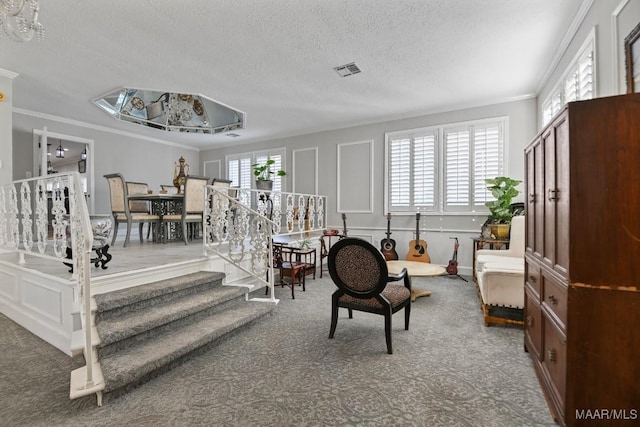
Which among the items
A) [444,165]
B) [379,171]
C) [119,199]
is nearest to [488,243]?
[444,165]

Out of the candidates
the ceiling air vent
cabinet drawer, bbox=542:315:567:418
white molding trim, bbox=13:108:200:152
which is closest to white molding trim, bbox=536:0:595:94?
the ceiling air vent

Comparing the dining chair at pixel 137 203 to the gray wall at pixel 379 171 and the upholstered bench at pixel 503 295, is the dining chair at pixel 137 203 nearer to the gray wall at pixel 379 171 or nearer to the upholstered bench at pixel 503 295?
the gray wall at pixel 379 171

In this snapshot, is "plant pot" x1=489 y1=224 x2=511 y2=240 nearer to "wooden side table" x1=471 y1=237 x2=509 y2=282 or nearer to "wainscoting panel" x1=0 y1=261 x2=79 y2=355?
"wooden side table" x1=471 y1=237 x2=509 y2=282

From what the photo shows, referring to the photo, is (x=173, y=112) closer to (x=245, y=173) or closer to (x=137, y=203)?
(x=137, y=203)

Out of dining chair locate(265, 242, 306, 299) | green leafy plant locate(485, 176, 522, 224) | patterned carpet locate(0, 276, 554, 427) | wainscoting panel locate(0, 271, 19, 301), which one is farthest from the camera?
green leafy plant locate(485, 176, 522, 224)

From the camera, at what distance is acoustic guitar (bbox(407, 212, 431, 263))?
18.4 ft

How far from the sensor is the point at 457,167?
564cm

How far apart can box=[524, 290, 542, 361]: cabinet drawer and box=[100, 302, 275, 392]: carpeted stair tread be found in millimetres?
2475

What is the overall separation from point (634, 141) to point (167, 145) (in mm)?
8914

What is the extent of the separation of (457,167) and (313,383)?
4.88 m

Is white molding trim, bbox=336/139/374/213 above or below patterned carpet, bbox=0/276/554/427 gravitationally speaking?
above

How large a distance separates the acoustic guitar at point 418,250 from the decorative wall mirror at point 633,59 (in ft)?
12.5

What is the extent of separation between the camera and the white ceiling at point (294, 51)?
2898 mm

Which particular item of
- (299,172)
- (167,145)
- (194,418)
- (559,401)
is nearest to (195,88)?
(299,172)
